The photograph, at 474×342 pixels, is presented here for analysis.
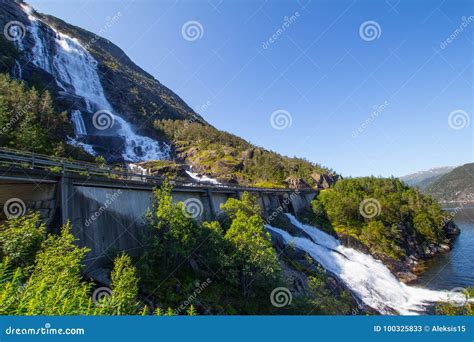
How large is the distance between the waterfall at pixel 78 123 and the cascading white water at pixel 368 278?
69.4 m

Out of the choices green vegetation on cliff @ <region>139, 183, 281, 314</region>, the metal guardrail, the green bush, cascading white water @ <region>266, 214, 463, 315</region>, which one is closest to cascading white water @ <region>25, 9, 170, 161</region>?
cascading white water @ <region>266, 214, 463, 315</region>

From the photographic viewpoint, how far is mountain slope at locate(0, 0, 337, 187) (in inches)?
3558

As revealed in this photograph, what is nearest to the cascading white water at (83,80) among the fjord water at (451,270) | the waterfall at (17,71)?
the waterfall at (17,71)

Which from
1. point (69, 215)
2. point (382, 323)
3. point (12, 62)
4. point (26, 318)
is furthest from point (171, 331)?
point (12, 62)

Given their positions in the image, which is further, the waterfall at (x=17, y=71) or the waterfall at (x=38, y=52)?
the waterfall at (x=38, y=52)

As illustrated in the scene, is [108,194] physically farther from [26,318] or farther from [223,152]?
[223,152]

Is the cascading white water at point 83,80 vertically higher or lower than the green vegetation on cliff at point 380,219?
higher

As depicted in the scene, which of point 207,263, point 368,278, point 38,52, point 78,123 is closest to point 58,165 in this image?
point 207,263

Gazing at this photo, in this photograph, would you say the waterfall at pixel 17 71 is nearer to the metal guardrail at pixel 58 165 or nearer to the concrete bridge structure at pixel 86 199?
the metal guardrail at pixel 58 165

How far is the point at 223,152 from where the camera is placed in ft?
377

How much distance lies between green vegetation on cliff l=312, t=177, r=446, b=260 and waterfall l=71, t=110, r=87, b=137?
69526 millimetres

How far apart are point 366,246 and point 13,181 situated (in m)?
59.3

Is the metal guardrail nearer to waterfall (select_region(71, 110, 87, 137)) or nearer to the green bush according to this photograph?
the green bush

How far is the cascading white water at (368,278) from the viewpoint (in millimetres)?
36603
